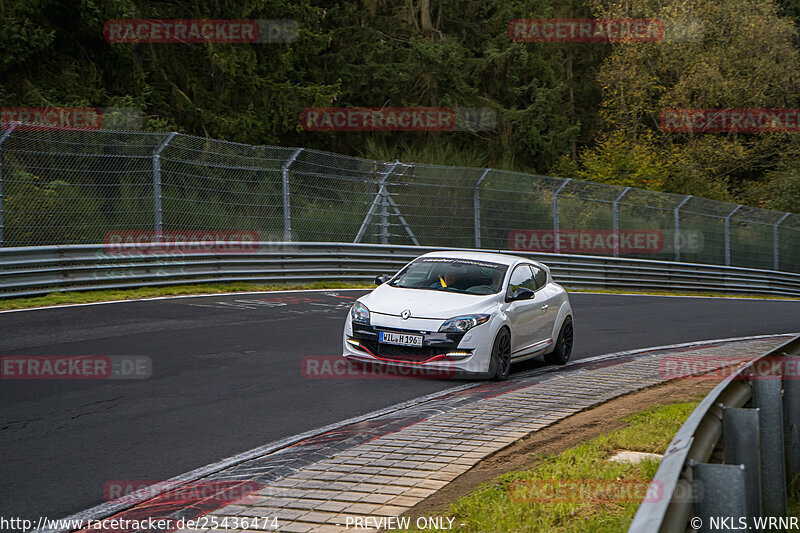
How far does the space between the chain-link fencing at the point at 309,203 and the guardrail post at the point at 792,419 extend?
12.9 metres

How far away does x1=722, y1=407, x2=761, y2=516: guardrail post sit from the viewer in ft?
16.0

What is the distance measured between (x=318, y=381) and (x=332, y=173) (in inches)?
479

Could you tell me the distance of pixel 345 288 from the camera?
2098cm

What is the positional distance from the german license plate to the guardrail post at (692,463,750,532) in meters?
6.58

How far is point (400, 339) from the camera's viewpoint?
1024 cm

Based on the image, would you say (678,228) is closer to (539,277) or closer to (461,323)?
(539,277)

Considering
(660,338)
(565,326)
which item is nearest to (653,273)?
(660,338)

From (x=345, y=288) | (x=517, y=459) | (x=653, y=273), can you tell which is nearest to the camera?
(x=517, y=459)

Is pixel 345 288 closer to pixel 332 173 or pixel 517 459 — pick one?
pixel 332 173

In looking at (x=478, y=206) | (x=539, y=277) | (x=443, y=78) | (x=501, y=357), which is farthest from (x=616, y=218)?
(x=501, y=357)

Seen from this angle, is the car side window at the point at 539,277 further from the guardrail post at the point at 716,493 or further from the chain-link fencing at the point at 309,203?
the guardrail post at the point at 716,493

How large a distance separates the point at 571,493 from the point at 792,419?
1.81m

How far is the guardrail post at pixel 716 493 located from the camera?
3607 mm

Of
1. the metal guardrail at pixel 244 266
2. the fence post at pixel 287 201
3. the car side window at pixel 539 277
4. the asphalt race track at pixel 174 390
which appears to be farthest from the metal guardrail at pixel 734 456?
the fence post at pixel 287 201
